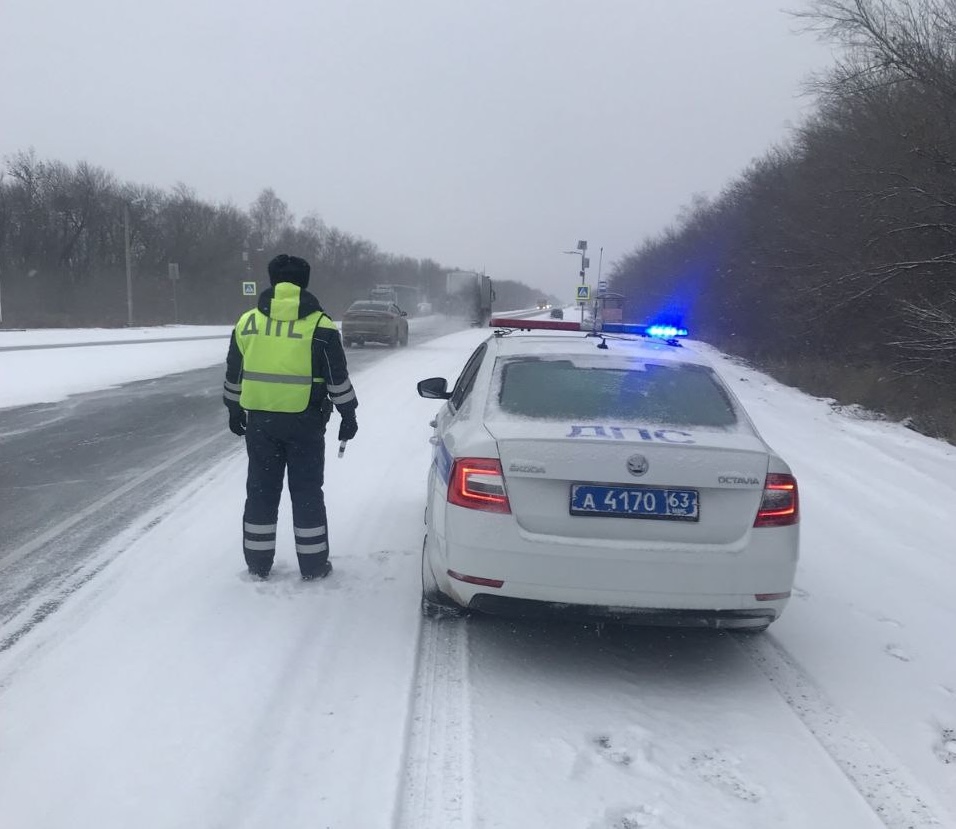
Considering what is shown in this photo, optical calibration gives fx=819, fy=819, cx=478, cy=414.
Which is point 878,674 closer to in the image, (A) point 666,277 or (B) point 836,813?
(B) point 836,813

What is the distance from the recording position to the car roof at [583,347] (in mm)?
4703

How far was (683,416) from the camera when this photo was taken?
4133 millimetres

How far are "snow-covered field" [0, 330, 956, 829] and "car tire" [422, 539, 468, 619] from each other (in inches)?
4.2

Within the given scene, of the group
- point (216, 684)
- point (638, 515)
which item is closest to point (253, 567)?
point (216, 684)

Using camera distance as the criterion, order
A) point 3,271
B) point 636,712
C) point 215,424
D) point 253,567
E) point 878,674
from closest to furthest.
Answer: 1. point 636,712
2. point 878,674
3. point 253,567
4. point 215,424
5. point 3,271

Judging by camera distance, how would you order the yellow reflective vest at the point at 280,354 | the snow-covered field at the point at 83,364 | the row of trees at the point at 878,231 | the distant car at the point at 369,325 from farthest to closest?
the distant car at the point at 369,325, the snow-covered field at the point at 83,364, the row of trees at the point at 878,231, the yellow reflective vest at the point at 280,354

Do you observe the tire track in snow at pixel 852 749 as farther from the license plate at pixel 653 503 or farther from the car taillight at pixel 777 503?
the license plate at pixel 653 503

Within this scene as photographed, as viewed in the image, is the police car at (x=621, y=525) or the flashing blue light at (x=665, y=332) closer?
the police car at (x=621, y=525)

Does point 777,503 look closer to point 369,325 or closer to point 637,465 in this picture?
point 637,465

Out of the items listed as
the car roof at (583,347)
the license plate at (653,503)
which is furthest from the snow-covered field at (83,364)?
the license plate at (653,503)

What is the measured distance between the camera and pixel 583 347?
483 centimetres

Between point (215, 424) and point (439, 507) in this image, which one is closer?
point (439, 507)

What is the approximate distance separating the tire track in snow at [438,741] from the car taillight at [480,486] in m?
0.82

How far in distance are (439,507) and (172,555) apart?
91.3 inches
